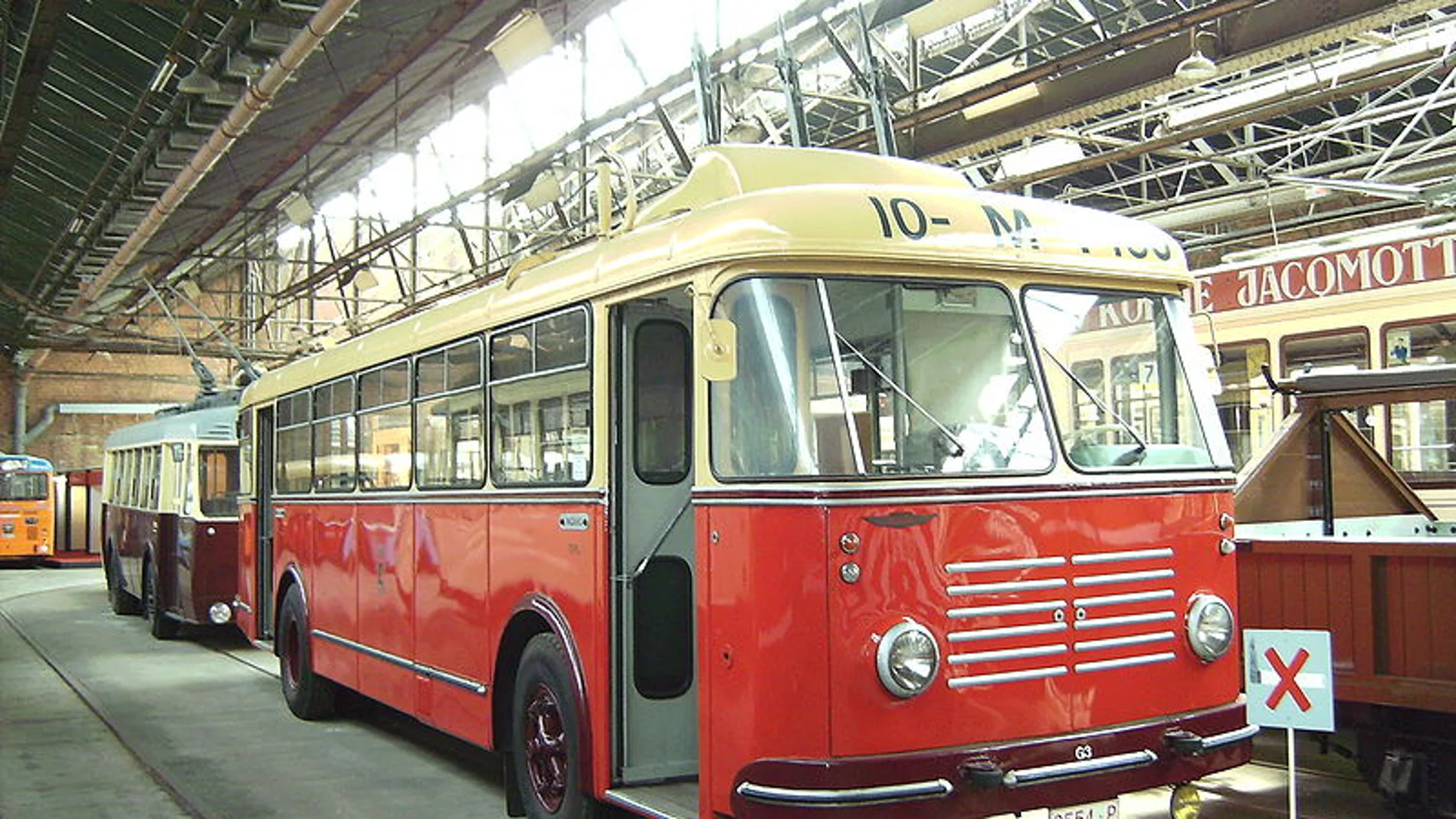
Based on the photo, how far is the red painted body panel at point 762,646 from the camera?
4742 millimetres

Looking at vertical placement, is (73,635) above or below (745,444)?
below

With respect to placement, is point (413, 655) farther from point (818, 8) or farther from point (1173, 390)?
point (818, 8)

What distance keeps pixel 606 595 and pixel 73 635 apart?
44.1ft

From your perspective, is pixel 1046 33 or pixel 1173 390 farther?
pixel 1046 33

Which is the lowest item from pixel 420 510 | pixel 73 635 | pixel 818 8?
pixel 73 635

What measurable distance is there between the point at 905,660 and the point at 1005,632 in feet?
1.47

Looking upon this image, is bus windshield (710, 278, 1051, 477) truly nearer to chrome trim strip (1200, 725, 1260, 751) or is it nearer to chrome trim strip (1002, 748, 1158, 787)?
chrome trim strip (1002, 748, 1158, 787)

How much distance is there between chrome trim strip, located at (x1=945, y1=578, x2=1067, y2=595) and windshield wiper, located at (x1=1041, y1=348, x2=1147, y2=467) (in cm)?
60

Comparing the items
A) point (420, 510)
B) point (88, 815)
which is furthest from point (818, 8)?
point (88, 815)

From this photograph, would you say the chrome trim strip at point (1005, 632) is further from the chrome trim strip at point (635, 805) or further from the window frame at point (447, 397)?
the window frame at point (447, 397)

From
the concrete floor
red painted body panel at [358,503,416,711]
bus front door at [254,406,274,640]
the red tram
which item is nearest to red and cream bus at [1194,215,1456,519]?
the red tram

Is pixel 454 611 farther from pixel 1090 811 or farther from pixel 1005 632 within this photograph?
pixel 1090 811

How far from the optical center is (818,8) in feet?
32.8

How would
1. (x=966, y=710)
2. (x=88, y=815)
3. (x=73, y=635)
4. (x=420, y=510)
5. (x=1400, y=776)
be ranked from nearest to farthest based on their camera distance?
1. (x=966, y=710)
2. (x=1400, y=776)
3. (x=88, y=815)
4. (x=420, y=510)
5. (x=73, y=635)
